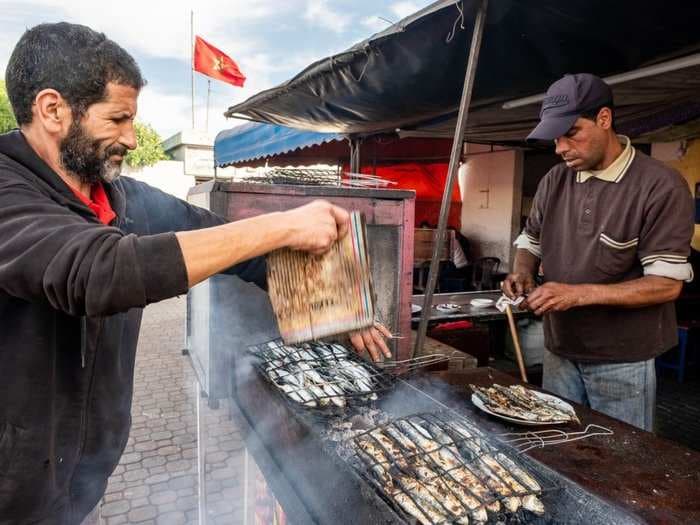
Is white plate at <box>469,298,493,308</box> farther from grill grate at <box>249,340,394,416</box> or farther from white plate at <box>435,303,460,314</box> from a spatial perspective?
grill grate at <box>249,340,394,416</box>

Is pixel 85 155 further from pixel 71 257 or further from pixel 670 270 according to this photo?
pixel 670 270

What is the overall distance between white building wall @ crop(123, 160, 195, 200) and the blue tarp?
11.6m

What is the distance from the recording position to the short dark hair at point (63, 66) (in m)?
1.54

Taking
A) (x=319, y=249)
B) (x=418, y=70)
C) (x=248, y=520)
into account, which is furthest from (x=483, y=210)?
(x=319, y=249)

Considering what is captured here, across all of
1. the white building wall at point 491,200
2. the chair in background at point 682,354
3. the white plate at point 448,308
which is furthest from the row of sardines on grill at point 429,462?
the white building wall at point 491,200

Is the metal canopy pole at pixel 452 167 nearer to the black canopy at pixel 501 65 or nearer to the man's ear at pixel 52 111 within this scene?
the black canopy at pixel 501 65

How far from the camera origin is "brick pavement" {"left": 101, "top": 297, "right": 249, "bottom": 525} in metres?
4.01

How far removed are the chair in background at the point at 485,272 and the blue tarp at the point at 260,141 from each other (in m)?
4.56

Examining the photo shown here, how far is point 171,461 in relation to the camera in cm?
475

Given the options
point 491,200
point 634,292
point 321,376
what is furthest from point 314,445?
point 491,200

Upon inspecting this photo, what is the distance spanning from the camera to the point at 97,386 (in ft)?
6.06

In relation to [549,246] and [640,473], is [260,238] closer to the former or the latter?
[640,473]

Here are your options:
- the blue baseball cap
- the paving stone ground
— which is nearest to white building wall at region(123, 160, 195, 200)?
the paving stone ground

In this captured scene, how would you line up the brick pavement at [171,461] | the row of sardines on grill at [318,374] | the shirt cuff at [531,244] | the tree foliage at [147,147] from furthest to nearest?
the tree foliage at [147,147]
the brick pavement at [171,461]
the shirt cuff at [531,244]
the row of sardines on grill at [318,374]
